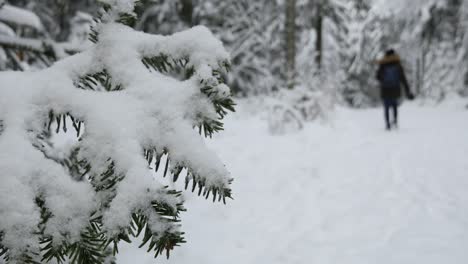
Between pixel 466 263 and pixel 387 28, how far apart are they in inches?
575

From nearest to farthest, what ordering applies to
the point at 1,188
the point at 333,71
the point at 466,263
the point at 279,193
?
the point at 1,188 → the point at 466,263 → the point at 279,193 → the point at 333,71

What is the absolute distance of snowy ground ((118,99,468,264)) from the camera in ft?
7.77

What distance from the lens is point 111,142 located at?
3.26 feet

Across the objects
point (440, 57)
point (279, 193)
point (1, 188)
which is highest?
point (440, 57)

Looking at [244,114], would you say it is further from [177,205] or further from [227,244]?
[177,205]

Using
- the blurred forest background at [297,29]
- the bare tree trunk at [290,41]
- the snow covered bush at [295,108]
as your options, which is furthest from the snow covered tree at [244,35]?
the snow covered bush at [295,108]

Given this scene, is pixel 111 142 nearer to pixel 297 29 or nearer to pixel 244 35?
pixel 244 35

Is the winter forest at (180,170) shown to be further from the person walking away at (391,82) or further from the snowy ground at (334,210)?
the person walking away at (391,82)

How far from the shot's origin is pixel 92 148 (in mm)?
994

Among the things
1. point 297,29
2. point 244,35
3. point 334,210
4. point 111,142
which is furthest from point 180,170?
point 297,29

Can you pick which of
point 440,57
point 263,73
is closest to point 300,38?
point 263,73

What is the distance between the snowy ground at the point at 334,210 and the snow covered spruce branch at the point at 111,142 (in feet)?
4.13

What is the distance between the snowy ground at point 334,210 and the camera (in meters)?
2.37

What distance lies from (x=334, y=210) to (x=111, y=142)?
8.60ft
